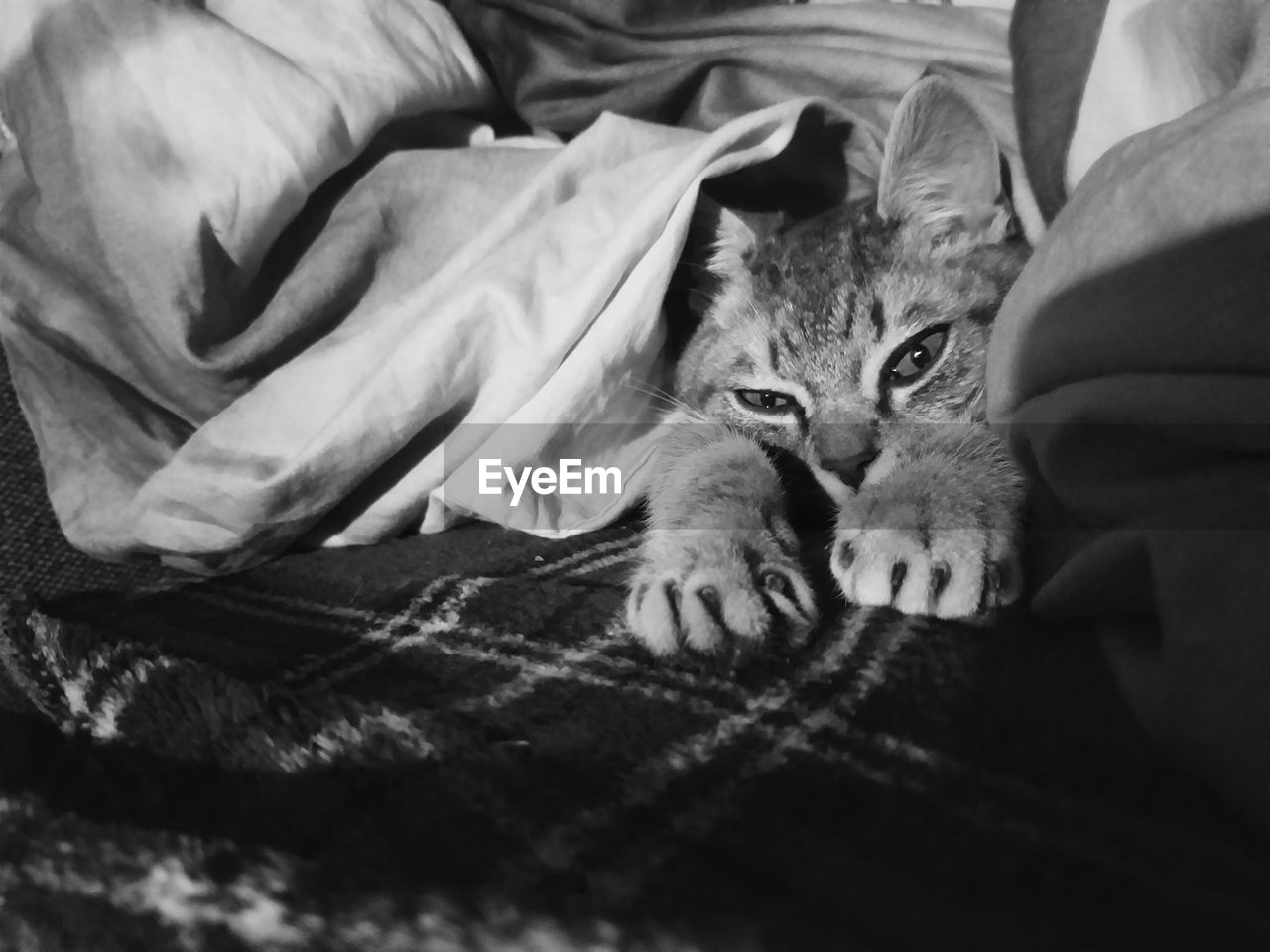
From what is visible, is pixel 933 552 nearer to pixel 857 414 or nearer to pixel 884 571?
pixel 884 571

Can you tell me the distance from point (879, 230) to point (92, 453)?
0.90 meters

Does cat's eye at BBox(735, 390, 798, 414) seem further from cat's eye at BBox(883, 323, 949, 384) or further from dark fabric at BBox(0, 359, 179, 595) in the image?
dark fabric at BBox(0, 359, 179, 595)

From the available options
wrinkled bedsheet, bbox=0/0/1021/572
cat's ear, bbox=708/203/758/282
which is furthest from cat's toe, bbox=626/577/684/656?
cat's ear, bbox=708/203/758/282

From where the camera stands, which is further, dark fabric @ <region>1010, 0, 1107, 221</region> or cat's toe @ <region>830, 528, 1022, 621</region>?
dark fabric @ <region>1010, 0, 1107, 221</region>

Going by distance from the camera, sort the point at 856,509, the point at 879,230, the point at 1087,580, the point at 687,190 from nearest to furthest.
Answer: the point at 1087,580, the point at 856,509, the point at 687,190, the point at 879,230

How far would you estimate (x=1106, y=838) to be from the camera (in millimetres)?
415

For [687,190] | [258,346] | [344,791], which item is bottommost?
[344,791]

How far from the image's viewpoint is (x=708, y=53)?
3.12ft

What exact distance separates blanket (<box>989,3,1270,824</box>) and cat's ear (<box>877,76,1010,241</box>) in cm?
16

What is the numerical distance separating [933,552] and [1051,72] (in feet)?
1.58

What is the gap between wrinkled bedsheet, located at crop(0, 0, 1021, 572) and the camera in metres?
0.78

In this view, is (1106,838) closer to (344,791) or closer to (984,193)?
(344,791)

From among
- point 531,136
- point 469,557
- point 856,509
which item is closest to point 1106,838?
point 856,509

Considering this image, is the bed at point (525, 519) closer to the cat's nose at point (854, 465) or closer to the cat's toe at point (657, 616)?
the cat's toe at point (657, 616)
